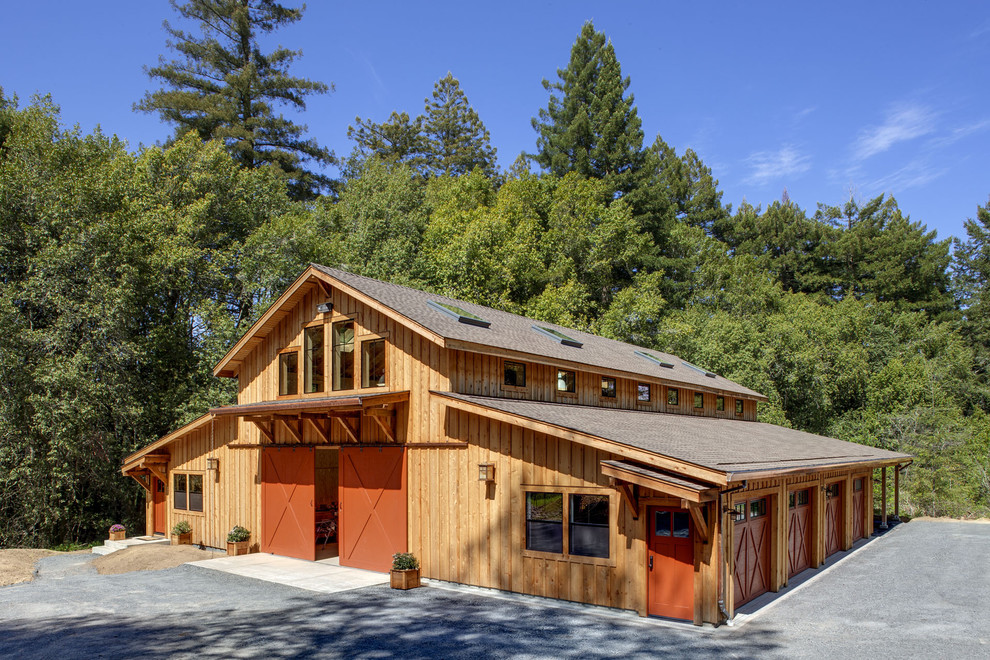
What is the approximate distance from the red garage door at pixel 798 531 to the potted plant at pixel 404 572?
732 centimetres

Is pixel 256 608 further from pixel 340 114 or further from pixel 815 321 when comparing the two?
pixel 815 321

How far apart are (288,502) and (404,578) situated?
4911 millimetres

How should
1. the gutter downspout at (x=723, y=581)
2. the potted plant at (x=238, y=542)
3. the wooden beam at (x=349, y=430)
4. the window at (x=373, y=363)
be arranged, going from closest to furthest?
1. the gutter downspout at (x=723, y=581)
2. the wooden beam at (x=349, y=430)
3. the window at (x=373, y=363)
4. the potted plant at (x=238, y=542)

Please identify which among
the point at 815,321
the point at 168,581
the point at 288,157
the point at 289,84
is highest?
the point at 289,84

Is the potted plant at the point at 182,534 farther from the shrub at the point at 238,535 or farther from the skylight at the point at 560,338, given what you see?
the skylight at the point at 560,338

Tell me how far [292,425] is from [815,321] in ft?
96.3

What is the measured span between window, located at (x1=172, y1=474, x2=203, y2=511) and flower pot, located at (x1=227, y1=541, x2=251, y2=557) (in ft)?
8.00

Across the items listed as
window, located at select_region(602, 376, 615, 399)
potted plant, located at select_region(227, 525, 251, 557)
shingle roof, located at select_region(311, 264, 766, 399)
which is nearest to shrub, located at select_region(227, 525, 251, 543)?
potted plant, located at select_region(227, 525, 251, 557)

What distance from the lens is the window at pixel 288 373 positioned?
52.6ft

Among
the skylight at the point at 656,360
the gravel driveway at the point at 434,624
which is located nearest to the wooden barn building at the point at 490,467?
the gravel driveway at the point at 434,624

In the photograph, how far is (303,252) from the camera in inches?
1115

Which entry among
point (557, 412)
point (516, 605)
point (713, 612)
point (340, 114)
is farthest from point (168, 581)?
point (340, 114)

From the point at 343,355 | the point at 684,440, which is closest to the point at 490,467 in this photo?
the point at 684,440

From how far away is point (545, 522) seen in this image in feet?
36.5
